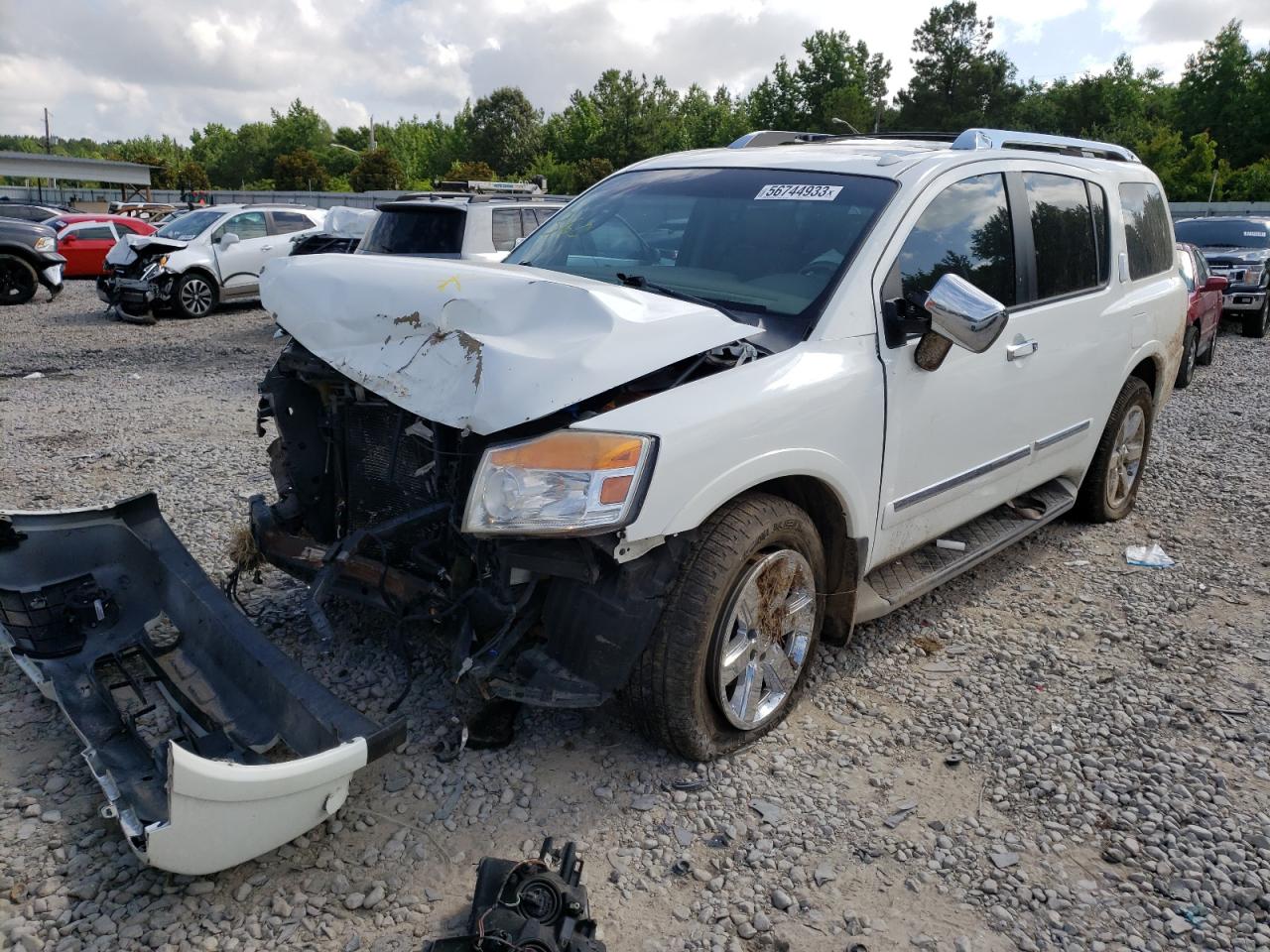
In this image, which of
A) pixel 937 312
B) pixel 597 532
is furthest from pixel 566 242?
pixel 597 532

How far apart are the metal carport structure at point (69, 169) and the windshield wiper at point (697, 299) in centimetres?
5589

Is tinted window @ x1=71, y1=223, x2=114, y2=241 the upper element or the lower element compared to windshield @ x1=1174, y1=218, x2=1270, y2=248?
lower

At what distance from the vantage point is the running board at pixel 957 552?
3709 mm

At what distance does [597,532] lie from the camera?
2.58 m

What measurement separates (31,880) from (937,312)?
3125 millimetres

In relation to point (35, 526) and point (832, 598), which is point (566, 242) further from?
point (35, 526)

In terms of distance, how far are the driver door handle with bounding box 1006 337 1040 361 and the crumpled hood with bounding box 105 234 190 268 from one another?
13833mm

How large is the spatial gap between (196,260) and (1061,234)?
13.5 m

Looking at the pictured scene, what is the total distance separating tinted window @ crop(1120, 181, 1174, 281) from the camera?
510 cm

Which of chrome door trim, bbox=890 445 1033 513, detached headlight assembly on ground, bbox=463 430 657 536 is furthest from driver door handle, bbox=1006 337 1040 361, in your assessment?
detached headlight assembly on ground, bbox=463 430 657 536

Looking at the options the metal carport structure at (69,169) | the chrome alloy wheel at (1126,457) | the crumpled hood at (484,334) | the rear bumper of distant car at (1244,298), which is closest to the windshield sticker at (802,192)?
the crumpled hood at (484,334)

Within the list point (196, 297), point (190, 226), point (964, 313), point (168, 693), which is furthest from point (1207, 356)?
point (190, 226)

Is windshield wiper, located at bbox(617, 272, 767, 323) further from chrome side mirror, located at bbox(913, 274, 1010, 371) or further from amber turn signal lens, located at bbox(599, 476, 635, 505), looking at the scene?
amber turn signal lens, located at bbox(599, 476, 635, 505)

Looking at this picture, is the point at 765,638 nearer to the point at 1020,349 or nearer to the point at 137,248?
the point at 1020,349
